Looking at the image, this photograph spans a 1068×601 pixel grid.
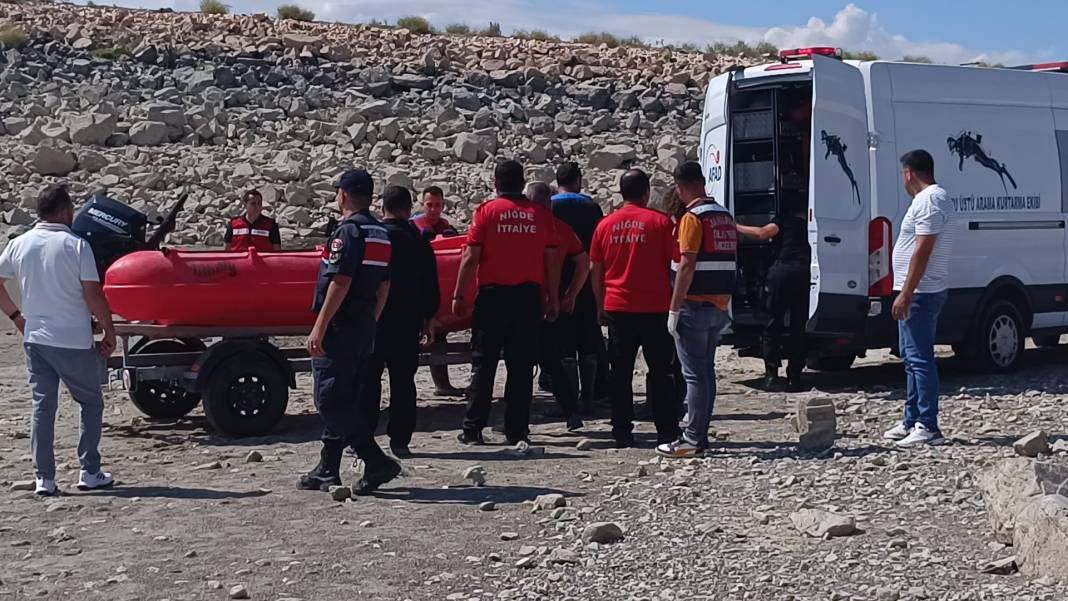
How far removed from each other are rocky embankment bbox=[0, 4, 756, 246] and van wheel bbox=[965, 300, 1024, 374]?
13012 mm

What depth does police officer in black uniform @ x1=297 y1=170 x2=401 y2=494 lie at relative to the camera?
780 centimetres

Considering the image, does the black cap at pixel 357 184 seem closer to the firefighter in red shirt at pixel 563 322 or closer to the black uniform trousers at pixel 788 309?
the firefighter in red shirt at pixel 563 322

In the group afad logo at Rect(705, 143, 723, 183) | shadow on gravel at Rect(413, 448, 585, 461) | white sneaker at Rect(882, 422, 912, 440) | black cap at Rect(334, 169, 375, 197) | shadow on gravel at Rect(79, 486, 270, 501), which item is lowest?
shadow on gravel at Rect(79, 486, 270, 501)

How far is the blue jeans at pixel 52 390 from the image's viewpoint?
27.0 ft

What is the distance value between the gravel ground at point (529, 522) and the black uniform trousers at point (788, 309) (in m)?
1.38

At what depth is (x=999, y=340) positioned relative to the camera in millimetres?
12828

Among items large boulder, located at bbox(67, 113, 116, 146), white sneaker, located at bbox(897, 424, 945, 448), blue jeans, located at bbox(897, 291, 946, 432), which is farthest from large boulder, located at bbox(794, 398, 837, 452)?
large boulder, located at bbox(67, 113, 116, 146)

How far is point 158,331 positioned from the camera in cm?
1020

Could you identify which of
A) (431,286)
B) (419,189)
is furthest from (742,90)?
(419,189)

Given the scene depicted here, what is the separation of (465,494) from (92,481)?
2.17 meters

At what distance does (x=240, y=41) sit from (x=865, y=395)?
27153mm

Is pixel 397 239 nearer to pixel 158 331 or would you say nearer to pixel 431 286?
pixel 431 286

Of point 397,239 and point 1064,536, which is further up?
point 397,239

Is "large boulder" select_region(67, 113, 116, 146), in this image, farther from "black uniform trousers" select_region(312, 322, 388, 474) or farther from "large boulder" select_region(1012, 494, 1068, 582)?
"large boulder" select_region(1012, 494, 1068, 582)
